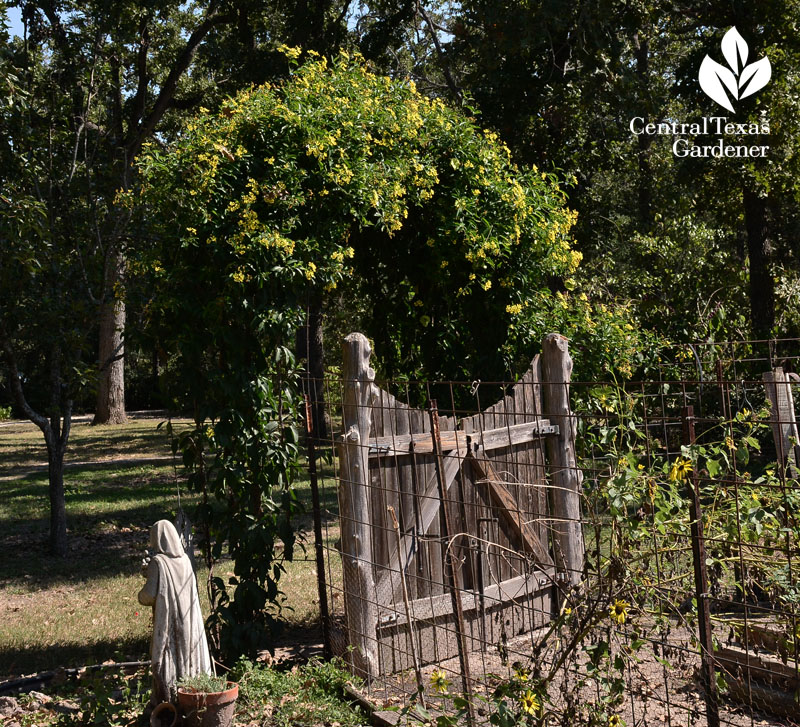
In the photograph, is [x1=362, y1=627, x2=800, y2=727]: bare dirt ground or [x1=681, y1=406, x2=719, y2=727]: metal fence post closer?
[x1=681, y1=406, x2=719, y2=727]: metal fence post

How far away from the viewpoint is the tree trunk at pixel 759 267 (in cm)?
1373

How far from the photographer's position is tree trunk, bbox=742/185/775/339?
1373 centimetres

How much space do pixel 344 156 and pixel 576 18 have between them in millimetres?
7512

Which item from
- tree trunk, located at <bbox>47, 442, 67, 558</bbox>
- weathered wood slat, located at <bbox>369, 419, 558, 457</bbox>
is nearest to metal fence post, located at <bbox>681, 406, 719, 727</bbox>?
weathered wood slat, located at <bbox>369, 419, 558, 457</bbox>

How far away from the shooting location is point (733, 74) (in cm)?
1362

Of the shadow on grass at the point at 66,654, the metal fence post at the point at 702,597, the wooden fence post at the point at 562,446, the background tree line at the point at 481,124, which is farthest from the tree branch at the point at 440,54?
the metal fence post at the point at 702,597

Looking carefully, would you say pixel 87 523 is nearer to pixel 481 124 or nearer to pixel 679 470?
pixel 481 124

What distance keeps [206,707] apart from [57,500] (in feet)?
20.8

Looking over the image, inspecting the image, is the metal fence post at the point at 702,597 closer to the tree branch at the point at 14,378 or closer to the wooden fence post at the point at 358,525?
the wooden fence post at the point at 358,525

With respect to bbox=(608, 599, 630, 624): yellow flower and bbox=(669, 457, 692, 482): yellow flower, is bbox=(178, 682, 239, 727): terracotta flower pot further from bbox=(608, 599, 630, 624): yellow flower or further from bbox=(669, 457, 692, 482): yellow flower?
bbox=(669, 457, 692, 482): yellow flower

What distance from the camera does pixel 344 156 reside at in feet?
19.2

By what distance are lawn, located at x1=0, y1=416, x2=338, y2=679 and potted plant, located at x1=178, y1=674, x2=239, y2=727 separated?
1.12 meters

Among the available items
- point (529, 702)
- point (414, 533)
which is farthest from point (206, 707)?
point (529, 702)

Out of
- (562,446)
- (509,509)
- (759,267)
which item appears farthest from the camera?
(759,267)
